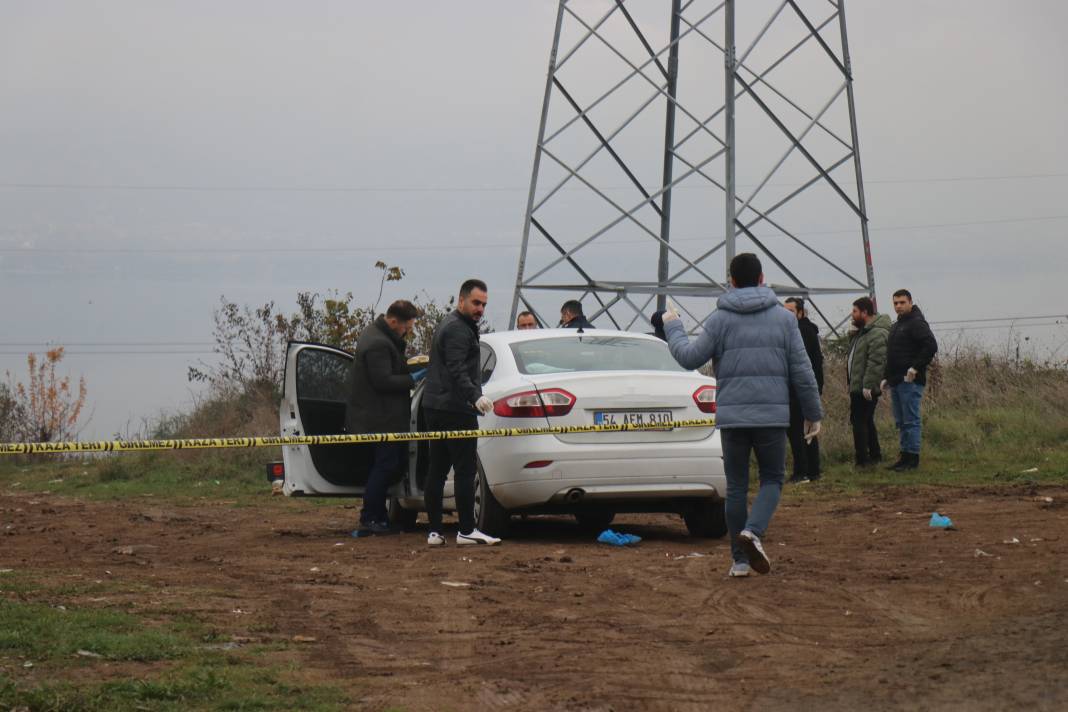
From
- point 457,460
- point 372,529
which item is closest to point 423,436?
point 457,460

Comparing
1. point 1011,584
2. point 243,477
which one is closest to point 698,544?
A: point 1011,584

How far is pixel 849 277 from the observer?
67.0 feet

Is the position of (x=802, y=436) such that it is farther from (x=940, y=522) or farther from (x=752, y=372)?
(x=752, y=372)

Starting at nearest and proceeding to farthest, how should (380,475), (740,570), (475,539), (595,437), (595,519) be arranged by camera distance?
(740,570)
(595,437)
(475,539)
(380,475)
(595,519)

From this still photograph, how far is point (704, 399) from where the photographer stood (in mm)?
11086

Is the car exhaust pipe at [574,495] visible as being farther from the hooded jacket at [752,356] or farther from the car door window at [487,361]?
the hooded jacket at [752,356]

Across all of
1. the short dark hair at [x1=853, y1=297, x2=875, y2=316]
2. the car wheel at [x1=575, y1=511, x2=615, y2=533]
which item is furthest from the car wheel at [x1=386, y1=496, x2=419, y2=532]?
the short dark hair at [x1=853, y1=297, x2=875, y2=316]

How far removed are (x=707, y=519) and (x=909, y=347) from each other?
5142 mm

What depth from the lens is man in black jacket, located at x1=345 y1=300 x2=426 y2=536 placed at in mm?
12031

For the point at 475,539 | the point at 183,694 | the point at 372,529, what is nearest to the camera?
the point at 183,694

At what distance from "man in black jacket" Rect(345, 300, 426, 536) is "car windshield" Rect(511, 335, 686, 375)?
1062mm

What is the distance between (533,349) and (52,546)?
162 inches

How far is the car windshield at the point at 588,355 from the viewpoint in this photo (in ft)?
37.2

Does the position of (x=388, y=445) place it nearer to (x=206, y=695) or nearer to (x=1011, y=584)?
(x=1011, y=584)
